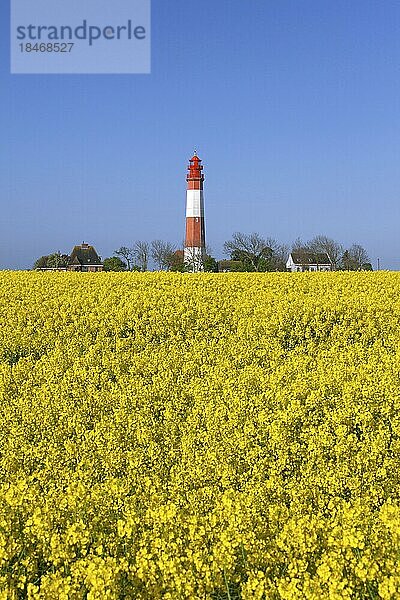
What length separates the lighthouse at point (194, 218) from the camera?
4472 cm

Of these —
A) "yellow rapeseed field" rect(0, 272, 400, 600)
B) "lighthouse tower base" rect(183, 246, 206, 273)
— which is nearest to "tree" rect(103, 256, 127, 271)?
"lighthouse tower base" rect(183, 246, 206, 273)

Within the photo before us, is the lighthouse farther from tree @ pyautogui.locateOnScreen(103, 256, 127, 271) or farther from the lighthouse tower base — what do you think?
tree @ pyautogui.locateOnScreen(103, 256, 127, 271)

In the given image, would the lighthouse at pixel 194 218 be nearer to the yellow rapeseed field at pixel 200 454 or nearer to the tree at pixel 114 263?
the tree at pixel 114 263

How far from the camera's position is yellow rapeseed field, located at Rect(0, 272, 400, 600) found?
2.99 m

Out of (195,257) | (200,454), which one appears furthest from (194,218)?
(200,454)

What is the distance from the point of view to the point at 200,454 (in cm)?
496

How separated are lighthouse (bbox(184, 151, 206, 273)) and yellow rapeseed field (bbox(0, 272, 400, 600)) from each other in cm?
3273

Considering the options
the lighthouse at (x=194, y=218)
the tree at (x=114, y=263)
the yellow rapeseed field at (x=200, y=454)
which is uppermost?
the lighthouse at (x=194, y=218)

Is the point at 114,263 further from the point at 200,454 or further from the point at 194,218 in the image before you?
the point at 200,454

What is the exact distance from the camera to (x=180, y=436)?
5.73m

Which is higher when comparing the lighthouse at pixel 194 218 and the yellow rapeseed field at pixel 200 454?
the lighthouse at pixel 194 218

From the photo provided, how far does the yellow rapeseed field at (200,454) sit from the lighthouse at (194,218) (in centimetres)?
3273

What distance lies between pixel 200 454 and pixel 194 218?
40.8 meters

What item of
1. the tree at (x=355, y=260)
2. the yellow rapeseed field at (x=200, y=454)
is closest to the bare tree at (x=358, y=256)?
the tree at (x=355, y=260)
